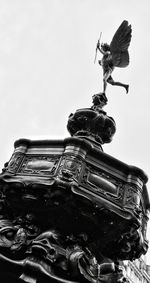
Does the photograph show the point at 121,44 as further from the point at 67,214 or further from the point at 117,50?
the point at 67,214

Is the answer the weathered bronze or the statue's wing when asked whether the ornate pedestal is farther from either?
the statue's wing

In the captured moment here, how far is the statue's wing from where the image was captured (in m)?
7.00

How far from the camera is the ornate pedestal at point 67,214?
149 inches

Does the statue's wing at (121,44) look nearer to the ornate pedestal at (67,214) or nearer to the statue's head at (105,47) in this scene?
the statue's head at (105,47)

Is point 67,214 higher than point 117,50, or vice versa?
point 117,50

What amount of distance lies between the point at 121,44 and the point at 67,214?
159 inches

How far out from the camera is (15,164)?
4.76m

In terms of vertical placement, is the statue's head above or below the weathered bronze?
above

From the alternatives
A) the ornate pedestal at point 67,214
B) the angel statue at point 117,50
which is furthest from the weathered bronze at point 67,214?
the angel statue at point 117,50

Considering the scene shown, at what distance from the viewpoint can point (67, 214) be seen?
413 centimetres

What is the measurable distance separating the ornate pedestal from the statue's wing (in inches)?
116

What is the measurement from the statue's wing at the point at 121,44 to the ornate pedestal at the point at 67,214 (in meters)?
2.95

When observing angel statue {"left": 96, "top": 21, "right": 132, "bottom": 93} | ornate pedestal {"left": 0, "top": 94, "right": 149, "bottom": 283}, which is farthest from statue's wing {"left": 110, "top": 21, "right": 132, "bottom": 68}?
ornate pedestal {"left": 0, "top": 94, "right": 149, "bottom": 283}

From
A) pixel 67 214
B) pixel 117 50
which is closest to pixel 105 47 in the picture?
pixel 117 50
